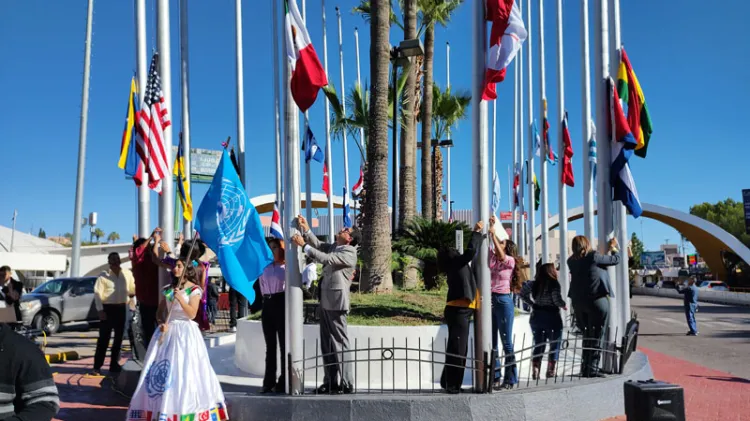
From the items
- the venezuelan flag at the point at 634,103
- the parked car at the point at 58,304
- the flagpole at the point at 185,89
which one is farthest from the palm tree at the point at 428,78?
the parked car at the point at 58,304

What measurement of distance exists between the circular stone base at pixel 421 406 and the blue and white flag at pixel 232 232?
1.21 m

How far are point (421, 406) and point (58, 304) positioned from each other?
15170 millimetres

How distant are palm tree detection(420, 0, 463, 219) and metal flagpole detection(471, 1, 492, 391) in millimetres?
12872

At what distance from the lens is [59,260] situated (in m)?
31.6

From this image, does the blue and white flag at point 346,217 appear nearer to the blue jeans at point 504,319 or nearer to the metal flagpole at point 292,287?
the blue jeans at point 504,319

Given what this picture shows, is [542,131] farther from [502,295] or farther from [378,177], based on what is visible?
[502,295]

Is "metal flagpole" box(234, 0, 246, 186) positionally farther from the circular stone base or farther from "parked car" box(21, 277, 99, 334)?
the circular stone base

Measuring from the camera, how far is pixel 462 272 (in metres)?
6.70

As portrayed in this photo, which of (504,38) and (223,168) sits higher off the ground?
(504,38)

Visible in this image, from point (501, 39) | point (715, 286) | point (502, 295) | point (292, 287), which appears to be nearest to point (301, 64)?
point (501, 39)

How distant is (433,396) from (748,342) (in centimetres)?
1269

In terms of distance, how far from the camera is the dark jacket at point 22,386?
2564 millimetres

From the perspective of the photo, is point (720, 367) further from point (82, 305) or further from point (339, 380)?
point (82, 305)

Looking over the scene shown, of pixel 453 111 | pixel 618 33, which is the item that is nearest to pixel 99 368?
pixel 618 33
